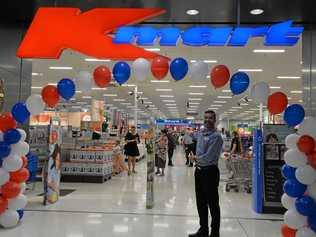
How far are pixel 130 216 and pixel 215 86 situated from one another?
2552 millimetres

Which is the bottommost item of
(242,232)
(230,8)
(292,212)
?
(242,232)

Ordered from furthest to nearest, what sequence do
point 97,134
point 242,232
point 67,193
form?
point 97,134 < point 67,193 < point 242,232

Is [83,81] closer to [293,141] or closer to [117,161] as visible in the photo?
[293,141]

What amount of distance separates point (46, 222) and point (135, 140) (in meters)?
6.71

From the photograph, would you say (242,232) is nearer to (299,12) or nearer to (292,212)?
(292,212)

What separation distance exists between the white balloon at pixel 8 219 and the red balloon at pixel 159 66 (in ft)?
9.47

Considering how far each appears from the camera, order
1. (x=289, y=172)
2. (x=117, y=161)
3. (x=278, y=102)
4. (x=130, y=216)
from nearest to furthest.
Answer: (x=289, y=172), (x=278, y=102), (x=130, y=216), (x=117, y=161)

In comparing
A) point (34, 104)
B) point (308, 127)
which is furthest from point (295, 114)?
point (34, 104)

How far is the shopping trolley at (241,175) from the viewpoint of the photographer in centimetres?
920

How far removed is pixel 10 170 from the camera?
5141mm

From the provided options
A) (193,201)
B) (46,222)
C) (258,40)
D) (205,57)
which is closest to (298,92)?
(205,57)

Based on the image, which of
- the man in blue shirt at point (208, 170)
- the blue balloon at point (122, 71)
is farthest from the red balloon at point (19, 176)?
the man in blue shirt at point (208, 170)

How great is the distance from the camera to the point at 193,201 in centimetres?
757

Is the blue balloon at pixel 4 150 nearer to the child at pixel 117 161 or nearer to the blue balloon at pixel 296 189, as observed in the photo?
the blue balloon at pixel 296 189
